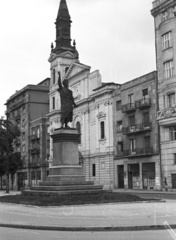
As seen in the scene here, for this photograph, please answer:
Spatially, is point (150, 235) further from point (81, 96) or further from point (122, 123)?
point (81, 96)

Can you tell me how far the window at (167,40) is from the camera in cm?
4755

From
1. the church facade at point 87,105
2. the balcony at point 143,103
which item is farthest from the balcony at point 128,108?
the church facade at point 87,105

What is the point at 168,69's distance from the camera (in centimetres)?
4741

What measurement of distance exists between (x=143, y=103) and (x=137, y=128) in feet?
11.3

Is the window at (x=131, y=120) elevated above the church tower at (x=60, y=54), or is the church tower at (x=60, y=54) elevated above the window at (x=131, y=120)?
the church tower at (x=60, y=54)

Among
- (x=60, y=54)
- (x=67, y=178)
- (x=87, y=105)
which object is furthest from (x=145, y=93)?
(x=67, y=178)

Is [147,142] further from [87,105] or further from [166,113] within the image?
[87,105]

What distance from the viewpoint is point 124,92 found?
56.3 meters

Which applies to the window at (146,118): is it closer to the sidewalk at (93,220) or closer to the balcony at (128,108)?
the balcony at (128,108)

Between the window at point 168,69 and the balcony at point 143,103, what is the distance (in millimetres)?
4527

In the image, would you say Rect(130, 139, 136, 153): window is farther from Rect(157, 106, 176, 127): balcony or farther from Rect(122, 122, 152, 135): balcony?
Rect(157, 106, 176, 127): balcony

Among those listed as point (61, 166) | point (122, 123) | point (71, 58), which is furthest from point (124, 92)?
point (61, 166)

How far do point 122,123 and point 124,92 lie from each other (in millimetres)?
4336

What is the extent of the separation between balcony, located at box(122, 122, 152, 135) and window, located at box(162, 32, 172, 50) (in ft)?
32.1
